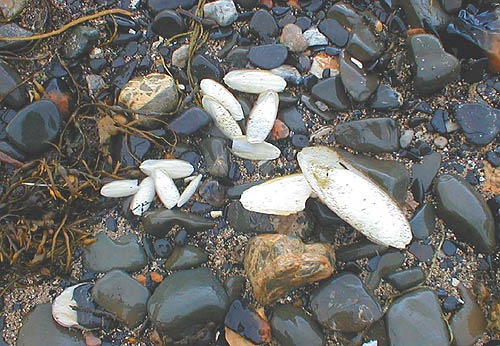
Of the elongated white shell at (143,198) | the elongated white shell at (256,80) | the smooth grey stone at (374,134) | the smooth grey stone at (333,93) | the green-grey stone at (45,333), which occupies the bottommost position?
the green-grey stone at (45,333)

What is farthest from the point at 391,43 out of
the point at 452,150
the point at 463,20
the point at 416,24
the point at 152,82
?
the point at 152,82

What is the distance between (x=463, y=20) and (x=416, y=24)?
0.18m

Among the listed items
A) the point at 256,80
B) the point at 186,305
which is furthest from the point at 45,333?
the point at 256,80

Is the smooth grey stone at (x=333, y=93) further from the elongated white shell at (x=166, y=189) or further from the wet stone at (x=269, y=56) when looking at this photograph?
the elongated white shell at (x=166, y=189)

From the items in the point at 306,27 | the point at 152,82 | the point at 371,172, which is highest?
the point at 306,27

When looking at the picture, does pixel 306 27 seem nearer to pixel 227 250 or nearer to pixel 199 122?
pixel 199 122

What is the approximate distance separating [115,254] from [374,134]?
3.30 ft

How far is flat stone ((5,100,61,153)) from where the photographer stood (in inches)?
61.7

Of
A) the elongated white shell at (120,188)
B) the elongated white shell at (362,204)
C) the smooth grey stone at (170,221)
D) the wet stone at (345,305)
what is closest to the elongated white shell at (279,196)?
the elongated white shell at (362,204)

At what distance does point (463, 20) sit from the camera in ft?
5.35

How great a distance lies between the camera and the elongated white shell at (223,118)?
1.58 m

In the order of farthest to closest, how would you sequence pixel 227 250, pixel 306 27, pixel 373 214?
1. pixel 306 27
2. pixel 227 250
3. pixel 373 214

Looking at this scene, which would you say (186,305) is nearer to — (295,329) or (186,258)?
(186,258)

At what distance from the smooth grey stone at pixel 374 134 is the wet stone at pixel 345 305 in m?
0.45
